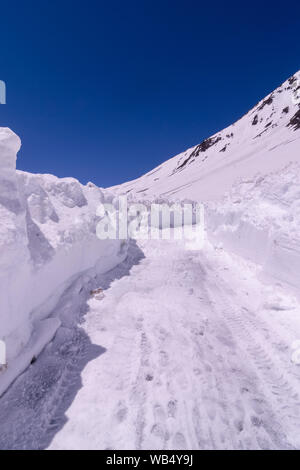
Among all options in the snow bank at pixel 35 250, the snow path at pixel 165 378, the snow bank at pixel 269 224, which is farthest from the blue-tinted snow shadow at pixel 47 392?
the snow bank at pixel 269 224

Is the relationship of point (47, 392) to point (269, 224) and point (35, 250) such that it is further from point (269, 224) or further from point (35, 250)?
point (269, 224)

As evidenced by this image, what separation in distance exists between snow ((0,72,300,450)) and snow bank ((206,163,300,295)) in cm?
4

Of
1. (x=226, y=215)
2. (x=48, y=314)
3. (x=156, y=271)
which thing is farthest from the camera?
(x=226, y=215)

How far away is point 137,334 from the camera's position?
411 cm

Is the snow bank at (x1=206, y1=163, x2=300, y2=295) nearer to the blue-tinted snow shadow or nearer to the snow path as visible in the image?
the snow path

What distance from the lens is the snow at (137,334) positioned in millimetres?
2500

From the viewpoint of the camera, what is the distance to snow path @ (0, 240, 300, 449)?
2.42 m

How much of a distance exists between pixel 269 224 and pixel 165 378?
16.7 feet

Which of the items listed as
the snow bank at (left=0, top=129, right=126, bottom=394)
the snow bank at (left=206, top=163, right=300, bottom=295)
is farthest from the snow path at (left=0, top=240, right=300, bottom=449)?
the snow bank at (left=206, top=163, right=300, bottom=295)

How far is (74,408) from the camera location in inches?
107
